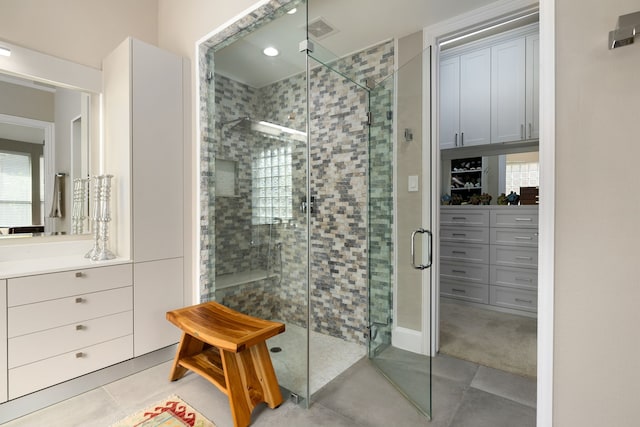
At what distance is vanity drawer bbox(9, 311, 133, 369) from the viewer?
167cm

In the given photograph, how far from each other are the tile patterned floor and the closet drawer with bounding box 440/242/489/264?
1.69m

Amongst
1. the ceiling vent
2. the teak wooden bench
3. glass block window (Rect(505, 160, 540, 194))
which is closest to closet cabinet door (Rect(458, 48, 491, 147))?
glass block window (Rect(505, 160, 540, 194))

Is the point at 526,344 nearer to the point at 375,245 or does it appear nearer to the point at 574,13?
the point at 375,245

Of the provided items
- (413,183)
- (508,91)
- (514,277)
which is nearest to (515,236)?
(514,277)

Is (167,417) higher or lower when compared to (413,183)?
lower

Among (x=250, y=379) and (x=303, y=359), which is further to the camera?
(x=303, y=359)

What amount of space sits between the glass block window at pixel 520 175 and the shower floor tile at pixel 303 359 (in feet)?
8.70

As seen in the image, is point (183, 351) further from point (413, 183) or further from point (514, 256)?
point (514, 256)

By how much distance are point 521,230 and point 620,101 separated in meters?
2.71

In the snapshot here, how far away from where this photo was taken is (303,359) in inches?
74.5

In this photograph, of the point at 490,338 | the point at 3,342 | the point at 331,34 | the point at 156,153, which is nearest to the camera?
the point at 3,342

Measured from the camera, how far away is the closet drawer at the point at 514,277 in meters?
3.30

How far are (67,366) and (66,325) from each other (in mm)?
239

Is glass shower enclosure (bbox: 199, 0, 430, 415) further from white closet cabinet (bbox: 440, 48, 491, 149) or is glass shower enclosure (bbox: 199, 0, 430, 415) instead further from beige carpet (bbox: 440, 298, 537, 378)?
white closet cabinet (bbox: 440, 48, 491, 149)
